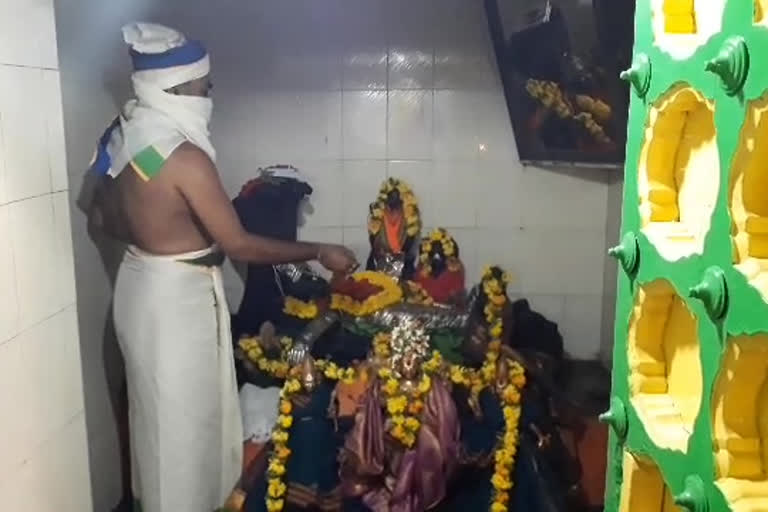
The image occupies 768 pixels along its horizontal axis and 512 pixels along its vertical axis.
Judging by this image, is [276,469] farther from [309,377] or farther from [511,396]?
[511,396]

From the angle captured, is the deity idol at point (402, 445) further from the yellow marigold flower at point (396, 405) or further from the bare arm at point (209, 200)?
the bare arm at point (209, 200)

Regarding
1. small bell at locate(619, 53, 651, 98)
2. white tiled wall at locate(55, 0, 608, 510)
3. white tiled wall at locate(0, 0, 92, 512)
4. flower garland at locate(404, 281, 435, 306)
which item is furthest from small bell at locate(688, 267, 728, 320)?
white tiled wall at locate(55, 0, 608, 510)

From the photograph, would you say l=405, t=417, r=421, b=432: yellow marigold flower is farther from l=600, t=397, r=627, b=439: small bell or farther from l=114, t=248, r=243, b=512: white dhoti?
l=600, t=397, r=627, b=439: small bell

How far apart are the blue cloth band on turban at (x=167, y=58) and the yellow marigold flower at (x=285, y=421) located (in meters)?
1.01

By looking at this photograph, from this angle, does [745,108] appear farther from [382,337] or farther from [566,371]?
[566,371]

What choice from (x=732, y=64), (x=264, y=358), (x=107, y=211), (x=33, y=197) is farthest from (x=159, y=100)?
(x=732, y=64)

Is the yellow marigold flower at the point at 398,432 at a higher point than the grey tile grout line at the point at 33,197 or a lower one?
lower

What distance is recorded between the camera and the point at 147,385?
2.29m

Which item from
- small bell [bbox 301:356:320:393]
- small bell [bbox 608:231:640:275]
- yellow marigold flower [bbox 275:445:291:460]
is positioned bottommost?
yellow marigold flower [bbox 275:445:291:460]

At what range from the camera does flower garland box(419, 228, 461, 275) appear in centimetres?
290

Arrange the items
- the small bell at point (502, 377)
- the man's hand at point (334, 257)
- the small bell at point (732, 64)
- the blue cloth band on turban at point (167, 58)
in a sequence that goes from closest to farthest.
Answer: the small bell at point (732, 64) < the blue cloth band on turban at point (167, 58) < the small bell at point (502, 377) < the man's hand at point (334, 257)

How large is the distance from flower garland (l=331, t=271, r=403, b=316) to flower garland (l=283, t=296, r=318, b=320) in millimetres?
70

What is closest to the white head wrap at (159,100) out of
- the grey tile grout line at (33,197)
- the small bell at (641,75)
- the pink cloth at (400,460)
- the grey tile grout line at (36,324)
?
the grey tile grout line at (33,197)

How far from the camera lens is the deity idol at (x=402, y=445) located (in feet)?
7.40
